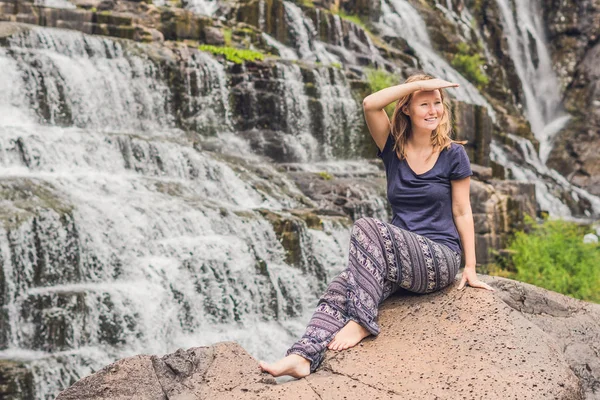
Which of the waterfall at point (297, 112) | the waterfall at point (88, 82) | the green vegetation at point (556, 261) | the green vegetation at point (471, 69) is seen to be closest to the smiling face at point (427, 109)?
the green vegetation at point (556, 261)

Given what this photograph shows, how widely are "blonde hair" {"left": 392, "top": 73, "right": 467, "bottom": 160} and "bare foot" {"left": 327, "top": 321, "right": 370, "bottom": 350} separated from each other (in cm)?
99

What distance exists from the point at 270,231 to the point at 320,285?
1065 millimetres

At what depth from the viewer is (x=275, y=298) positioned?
1002 centimetres

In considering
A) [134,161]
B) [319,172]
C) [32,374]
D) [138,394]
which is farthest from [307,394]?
[319,172]

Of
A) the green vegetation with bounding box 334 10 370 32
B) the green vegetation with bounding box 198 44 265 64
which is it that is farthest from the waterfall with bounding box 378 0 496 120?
the green vegetation with bounding box 198 44 265 64

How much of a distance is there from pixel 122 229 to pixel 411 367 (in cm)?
641

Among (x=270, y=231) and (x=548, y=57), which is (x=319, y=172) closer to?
(x=270, y=231)

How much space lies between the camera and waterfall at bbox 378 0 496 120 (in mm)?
24753

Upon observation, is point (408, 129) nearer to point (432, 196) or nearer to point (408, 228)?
point (432, 196)

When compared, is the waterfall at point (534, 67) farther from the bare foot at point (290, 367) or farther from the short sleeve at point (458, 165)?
the bare foot at point (290, 367)

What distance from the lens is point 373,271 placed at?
13.3ft

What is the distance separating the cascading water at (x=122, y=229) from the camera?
822 cm

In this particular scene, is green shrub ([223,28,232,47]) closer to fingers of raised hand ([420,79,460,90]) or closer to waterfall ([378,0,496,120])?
waterfall ([378,0,496,120])

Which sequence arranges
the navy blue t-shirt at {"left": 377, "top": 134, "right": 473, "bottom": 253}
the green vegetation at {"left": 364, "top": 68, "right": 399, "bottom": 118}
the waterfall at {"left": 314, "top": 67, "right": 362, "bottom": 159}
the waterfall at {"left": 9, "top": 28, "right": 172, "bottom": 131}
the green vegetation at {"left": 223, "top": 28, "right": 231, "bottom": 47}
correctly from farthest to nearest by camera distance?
the green vegetation at {"left": 364, "top": 68, "right": 399, "bottom": 118}, the green vegetation at {"left": 223, "top": 28, "right": 231, "bottom": 47}, the waterfall at {"left": 314, "top": 67, "right": 362, "bottom": 159}, the waterfall at {"left": 9, "top": 28, "right": 172, "bottom": 131}, the navy blue t-shirt at {"left": 377, "top": 134, "right": 473, "bottom": 253}
